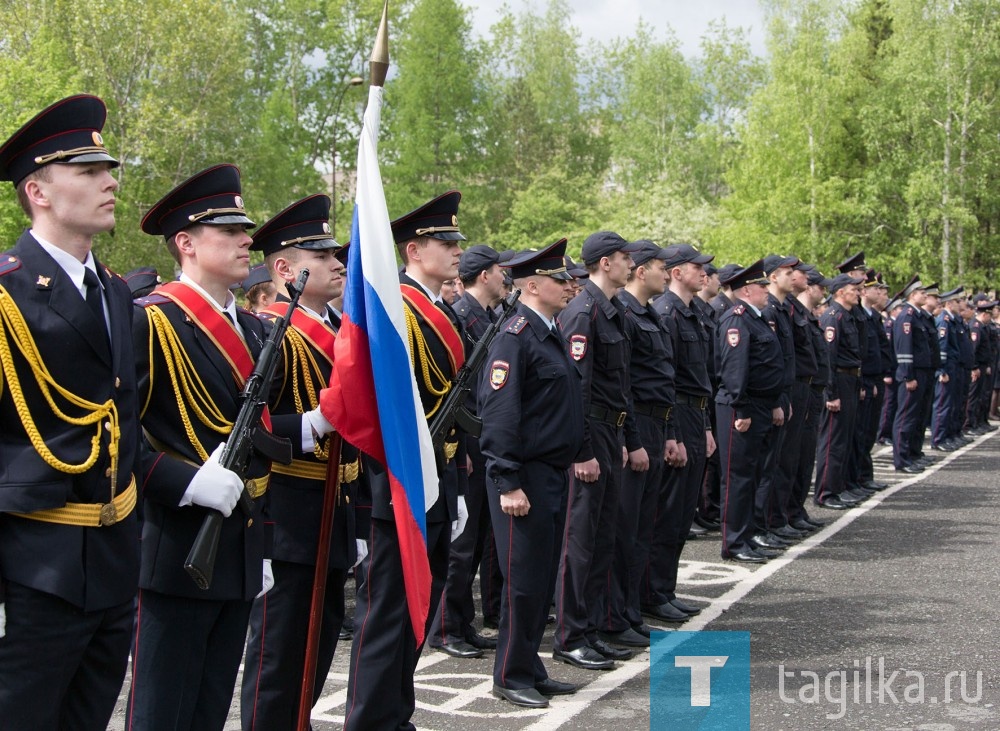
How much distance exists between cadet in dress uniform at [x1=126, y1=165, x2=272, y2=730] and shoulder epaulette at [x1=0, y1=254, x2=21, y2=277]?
55cm

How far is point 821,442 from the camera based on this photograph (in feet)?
40.5

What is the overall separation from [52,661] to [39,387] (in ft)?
2.43

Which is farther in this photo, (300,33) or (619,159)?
(619,159)

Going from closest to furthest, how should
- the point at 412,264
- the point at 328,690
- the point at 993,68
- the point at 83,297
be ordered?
1. the point at 83,297
2. the point at 412,264
3. the point at 328,690
4. the point at 993,68

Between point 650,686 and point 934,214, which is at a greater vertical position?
point 934,214

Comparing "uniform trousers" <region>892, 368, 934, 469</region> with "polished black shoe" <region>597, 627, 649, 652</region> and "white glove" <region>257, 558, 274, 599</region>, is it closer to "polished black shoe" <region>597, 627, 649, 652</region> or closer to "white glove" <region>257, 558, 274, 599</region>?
"polished black shoe" <region>597, 627, 649, 652</region>

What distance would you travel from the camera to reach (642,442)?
294 inches

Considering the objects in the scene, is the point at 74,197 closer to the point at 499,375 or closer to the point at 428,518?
the point at 428,518

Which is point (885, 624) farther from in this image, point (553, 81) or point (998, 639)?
point (553, 81)

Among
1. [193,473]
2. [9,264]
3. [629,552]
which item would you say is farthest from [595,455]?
[9,264]

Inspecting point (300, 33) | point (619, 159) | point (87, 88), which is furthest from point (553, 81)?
point (87, 88)

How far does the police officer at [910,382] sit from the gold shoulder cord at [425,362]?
11815mm

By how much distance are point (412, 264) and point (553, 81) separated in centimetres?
5135

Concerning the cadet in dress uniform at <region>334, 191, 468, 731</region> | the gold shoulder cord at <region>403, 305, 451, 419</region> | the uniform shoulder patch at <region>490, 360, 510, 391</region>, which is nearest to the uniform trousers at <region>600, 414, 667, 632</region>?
the uniform shoulder patch at <region>490, 360, 510, 391</region>
